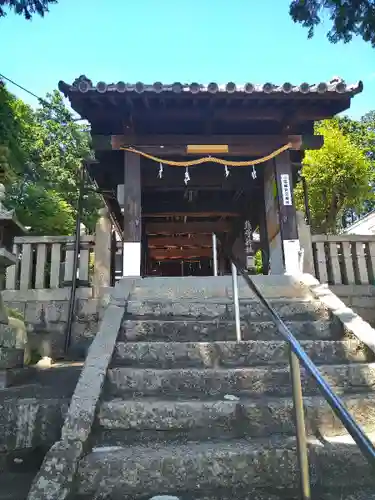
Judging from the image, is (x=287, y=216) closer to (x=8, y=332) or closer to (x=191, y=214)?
(x=191, y=214)

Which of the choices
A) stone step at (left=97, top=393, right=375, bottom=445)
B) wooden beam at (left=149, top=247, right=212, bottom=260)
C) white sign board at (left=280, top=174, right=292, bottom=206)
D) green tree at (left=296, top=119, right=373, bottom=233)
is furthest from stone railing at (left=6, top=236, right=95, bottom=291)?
green tree at (left=296, top=119, right=373, bottom=233)

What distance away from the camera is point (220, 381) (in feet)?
9.29

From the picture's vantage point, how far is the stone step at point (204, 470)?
6.64ft

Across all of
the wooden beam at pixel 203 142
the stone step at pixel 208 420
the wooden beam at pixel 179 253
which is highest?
the wooden beam at pixel 203 142

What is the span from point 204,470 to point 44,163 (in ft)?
55.7

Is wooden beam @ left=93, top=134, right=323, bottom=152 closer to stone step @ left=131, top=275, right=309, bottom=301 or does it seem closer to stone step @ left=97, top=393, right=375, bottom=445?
stone step @ left=131, top=275, right=309, bottom=301

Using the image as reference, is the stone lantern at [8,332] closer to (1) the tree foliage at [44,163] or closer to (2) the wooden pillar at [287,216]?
(1) the tree foliage at [44,163]

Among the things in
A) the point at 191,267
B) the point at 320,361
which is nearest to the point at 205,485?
the point at 320,361

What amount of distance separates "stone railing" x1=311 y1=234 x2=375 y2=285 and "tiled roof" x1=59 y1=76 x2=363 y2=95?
238cm

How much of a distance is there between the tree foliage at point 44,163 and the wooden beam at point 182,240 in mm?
1961

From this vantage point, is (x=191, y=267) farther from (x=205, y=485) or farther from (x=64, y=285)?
(x=205, y=485)

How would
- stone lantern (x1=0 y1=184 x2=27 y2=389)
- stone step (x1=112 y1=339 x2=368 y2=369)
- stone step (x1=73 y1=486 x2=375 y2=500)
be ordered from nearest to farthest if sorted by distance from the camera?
stone step (x1=73 y1=486 x2=375 y2=500) < stone step (x1=112 y1=339 x2=368 y2=369) < stone lantern (x1=0 y1=184 x2=27 y2=389)

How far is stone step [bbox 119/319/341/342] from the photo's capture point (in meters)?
3.52

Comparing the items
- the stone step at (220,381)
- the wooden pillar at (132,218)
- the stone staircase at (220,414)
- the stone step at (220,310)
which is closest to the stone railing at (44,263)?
the wooden pillar at (132,218)
